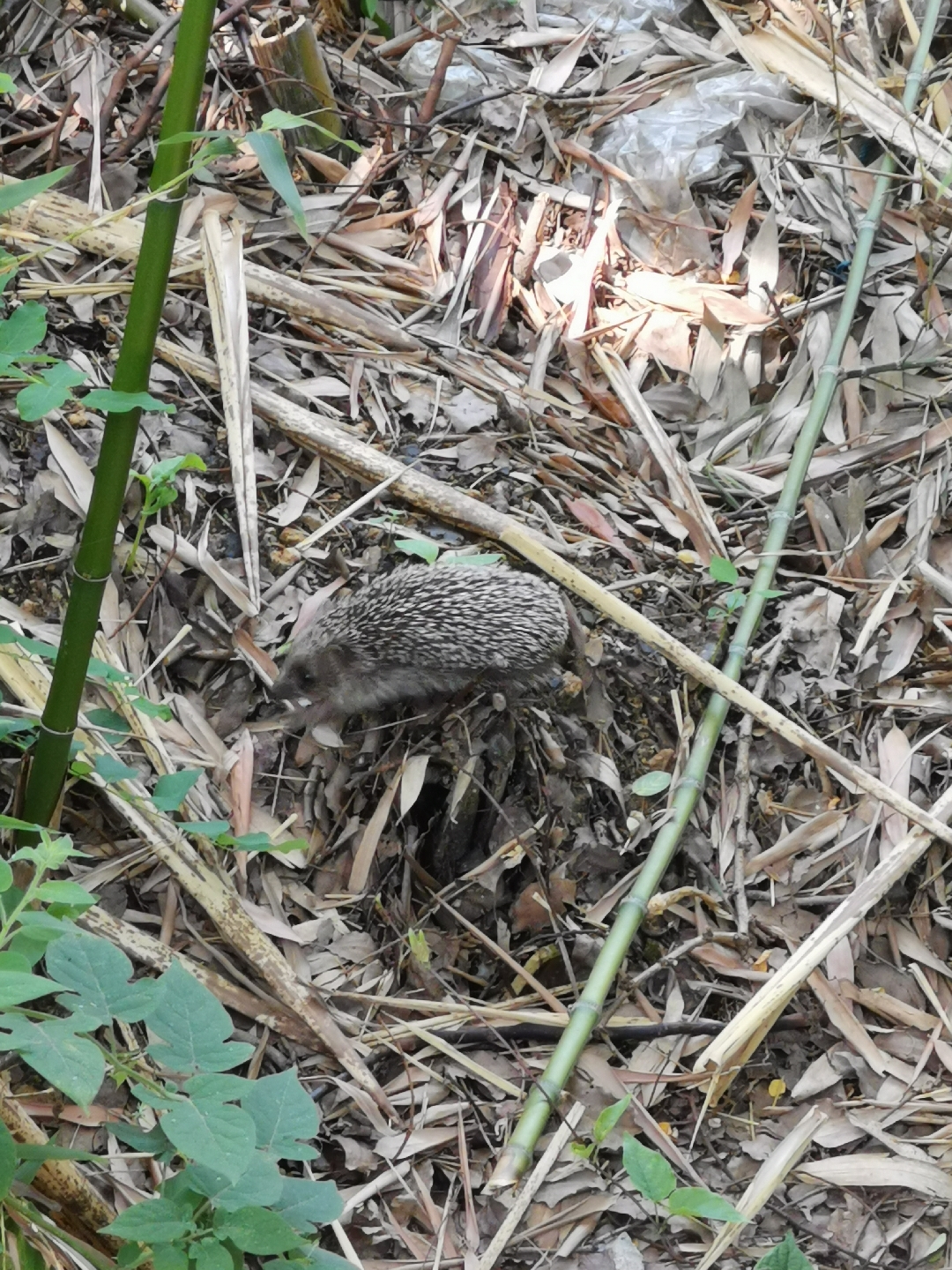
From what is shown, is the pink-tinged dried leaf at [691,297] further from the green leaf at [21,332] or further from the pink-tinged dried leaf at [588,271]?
the green leaf at [21,332]

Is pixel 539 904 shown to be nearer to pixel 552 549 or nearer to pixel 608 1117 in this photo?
pixel 608 1117

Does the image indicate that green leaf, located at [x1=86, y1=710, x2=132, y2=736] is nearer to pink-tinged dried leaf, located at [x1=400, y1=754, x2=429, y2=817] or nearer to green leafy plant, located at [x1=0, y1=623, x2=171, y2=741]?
green leafy plant, located at [x1=0, y1=623, x2=171, y2=741]

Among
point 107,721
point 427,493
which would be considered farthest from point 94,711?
point 427,493

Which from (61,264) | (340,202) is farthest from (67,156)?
(340,202)

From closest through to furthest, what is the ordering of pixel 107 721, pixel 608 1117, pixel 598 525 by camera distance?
1. pixel 107 721
2. pixel 608 1117
3. pixel 598 525

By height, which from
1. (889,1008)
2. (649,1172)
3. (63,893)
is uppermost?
(63,893)

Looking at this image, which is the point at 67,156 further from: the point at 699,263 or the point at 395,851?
the point at 395,851
